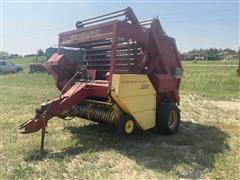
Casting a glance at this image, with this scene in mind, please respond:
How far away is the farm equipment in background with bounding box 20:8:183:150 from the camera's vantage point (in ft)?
18.3

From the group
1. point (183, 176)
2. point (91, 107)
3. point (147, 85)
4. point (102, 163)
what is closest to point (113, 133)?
point (91, 107)

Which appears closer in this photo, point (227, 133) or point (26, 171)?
point (26, 171)

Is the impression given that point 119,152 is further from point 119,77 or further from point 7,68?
point 7,68

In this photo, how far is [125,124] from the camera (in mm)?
5578

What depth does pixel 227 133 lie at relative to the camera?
22.9 ft

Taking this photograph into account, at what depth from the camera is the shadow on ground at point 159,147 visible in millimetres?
4926

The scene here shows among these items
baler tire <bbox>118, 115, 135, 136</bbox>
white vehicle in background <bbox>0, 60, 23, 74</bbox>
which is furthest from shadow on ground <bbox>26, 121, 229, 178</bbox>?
white vehicle in background <bbox>0, 60, 23, 74</bbox>

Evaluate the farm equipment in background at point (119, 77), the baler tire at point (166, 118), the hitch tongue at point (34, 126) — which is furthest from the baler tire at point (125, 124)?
the hitch tongue at point (34, 126)

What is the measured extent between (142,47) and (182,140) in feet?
6.39

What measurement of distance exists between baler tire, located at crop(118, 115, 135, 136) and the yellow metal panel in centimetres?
10

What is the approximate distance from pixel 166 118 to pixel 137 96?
3.28ft

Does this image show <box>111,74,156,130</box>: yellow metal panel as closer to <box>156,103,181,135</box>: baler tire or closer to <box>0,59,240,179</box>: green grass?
<box>156,103,181,135</box>: baler tire

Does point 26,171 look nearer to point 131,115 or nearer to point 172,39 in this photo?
point 131,115

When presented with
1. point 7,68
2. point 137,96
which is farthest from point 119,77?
point 7,68
